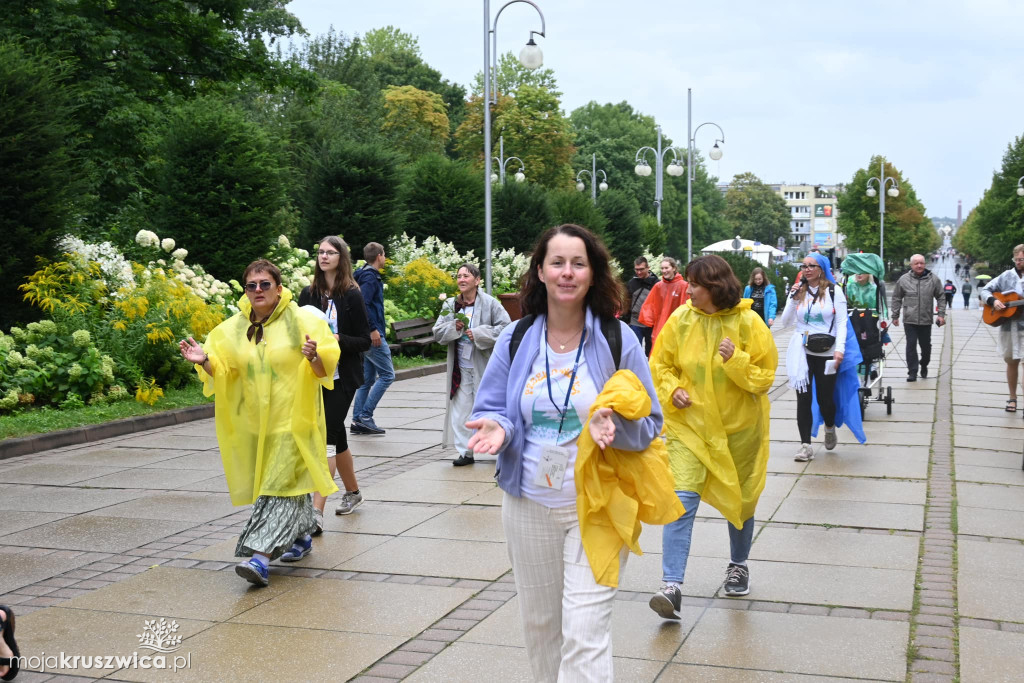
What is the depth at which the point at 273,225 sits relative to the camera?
19.7m

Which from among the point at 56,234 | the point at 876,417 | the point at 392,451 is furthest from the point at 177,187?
the point at 876,417

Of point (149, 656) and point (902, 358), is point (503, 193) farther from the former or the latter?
point (149, 656)

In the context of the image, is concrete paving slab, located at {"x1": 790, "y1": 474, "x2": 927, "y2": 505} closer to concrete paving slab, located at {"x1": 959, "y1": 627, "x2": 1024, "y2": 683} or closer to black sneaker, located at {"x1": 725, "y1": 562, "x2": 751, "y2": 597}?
black sneaker, located at {"x1": 725, "y1": 562, "x2": 751, "y2": 597}

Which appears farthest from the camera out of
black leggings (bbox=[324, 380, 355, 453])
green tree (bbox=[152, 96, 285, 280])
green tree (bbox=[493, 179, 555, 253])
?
green tree (bbox=[493, 179, 555, 253])

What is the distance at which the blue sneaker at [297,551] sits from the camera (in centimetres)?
662

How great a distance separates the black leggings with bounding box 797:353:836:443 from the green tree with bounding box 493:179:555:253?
2241 centimetres

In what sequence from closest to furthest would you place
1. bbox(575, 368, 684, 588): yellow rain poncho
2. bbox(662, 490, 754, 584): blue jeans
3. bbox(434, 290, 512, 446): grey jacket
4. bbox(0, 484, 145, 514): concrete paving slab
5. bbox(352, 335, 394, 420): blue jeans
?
bbox(575, 368, 684, 588): yellow rain poncho
bbox(662, 490, 754, 584): blue jeans
bbox(0, 484, 145, 514): concrete paving slab
bbox(434, 290, 512, 446): grey jacket
bbox(352, 335, 394, 420): blue jeans

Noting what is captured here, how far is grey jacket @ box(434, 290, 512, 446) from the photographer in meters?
10.0

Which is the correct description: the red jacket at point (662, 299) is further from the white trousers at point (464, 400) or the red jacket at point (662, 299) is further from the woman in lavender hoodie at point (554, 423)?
the woman in lavender hoodie at point (554, 423)

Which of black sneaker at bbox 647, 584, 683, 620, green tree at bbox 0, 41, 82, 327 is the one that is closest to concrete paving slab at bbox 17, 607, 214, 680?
black sneaker at bbox 647, 584, 683, 620

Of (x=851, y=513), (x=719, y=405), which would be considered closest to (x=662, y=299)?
(x=851, y=513)

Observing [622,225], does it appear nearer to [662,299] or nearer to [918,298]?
[918,298]

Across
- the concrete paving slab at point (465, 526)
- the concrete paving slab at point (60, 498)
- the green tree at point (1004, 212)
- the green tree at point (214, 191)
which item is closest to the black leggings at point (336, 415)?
the concrete paving slab at point (465, 526)

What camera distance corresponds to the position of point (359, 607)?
568cm
